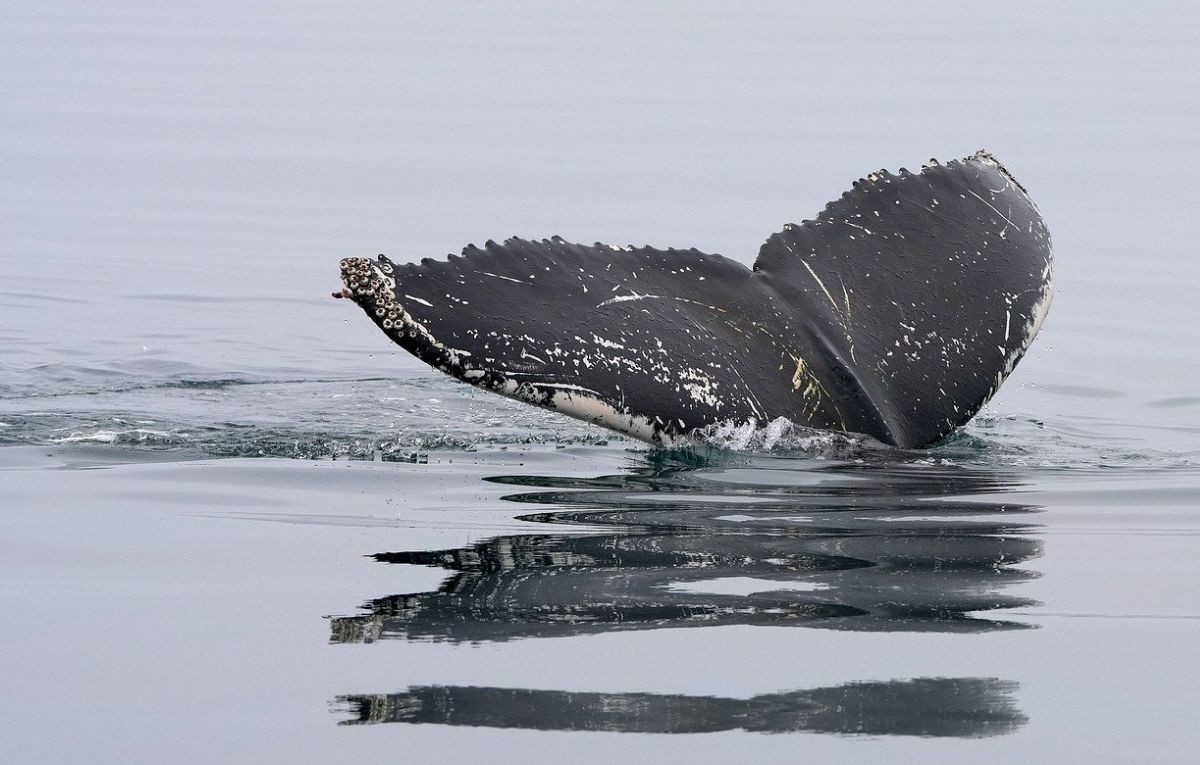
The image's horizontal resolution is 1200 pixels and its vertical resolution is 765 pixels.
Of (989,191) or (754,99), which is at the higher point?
(754,99)

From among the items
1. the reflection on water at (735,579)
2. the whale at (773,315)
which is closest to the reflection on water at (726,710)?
the reflection on water at (735,579)

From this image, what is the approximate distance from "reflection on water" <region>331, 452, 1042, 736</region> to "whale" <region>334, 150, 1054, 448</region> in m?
0.30

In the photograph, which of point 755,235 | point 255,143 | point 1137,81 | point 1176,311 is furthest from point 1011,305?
point 1137,81

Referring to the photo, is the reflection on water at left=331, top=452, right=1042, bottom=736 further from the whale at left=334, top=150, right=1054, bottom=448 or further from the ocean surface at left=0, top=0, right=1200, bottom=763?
the whale at left=334, top=150, right=1054, bottom=448

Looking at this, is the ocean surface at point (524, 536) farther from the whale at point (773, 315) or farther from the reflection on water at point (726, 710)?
the whale at point (773, 315)

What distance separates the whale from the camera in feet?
20.5

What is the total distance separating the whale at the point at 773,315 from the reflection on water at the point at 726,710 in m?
2.27

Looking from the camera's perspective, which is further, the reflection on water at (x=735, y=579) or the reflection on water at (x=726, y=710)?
the reflection on water at (x=735, y=579)

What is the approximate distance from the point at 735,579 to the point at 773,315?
2.18m

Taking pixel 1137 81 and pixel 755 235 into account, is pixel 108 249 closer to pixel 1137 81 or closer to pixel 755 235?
pixel 755 235

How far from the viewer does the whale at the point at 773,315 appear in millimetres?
6262

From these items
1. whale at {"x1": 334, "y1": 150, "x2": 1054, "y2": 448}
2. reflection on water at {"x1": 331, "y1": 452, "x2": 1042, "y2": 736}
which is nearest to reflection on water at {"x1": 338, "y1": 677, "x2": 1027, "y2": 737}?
reflection on water at {"x1": 331, "y1": 452, "x2": 1042, "y2": 736}

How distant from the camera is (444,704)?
3.94m

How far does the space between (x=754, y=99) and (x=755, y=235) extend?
15244 millimetres
